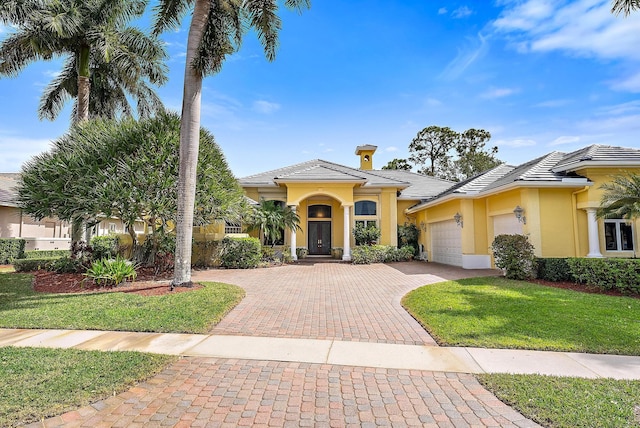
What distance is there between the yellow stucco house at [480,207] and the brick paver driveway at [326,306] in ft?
12.0

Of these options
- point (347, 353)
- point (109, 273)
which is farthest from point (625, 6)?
point (109, 273)

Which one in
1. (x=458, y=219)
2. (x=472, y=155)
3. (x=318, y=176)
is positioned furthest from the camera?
(x=472, y=155)

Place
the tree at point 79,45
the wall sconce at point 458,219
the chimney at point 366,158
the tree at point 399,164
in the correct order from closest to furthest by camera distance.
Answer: the tree at point 79,45, the wall sconce at point 458,219, the chimney at point 366,158, the tree at point 399,164

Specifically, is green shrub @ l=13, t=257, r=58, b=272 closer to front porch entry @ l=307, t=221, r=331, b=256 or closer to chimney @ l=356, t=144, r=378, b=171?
front porch entry @ l=307, t=221, r=331, b=256

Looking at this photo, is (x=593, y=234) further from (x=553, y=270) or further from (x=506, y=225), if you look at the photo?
(x=506, y=225)

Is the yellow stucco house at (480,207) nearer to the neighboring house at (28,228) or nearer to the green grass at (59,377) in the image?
the neighboring house at (28,228)

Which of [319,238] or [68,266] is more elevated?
[319,238]

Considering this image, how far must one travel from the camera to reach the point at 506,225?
14.0 meters

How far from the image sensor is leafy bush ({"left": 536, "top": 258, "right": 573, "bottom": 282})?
423 inches

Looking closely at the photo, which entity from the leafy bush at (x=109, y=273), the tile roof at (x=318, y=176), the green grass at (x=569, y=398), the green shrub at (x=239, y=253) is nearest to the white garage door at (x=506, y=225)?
the tile roof at (x=318, y=176)

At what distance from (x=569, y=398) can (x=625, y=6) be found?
10.3 m

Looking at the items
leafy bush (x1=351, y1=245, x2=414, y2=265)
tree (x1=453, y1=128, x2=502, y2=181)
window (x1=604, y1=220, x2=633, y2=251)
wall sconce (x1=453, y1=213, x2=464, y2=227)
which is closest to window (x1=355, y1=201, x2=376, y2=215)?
leafy bush (x1=351, y1=245, x2=414, y2=265)

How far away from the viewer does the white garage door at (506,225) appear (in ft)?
43.4

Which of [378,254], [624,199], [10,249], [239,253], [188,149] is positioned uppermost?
[188,149]
